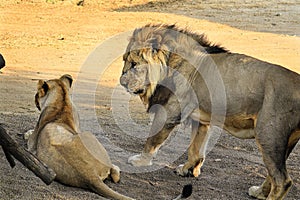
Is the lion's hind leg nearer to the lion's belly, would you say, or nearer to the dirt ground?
the lion's belly

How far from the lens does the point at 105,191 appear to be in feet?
18.5

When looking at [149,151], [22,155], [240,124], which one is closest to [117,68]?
[149,151]

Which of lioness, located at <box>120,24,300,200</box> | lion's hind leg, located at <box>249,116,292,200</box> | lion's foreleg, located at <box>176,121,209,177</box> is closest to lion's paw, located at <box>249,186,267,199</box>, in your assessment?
lioness, located at <box>120,24,300,200</box>

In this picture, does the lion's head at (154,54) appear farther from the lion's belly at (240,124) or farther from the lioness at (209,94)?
the lion's belly at (240,124)

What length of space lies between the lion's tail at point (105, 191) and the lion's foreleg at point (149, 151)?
140 centimetres

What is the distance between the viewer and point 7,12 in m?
21.1

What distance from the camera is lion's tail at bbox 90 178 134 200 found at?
5543 millimetres

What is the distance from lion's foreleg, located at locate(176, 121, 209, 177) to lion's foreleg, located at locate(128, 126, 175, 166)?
33 cm

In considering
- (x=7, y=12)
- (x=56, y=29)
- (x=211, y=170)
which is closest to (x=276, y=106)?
(x=211, y=170)

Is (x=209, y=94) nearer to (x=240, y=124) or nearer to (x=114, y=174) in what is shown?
(x=240, y=124)

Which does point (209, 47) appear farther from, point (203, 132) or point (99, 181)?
point (99, 181)

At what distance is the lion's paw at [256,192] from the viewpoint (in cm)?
658

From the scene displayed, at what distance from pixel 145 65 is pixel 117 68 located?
7812mm

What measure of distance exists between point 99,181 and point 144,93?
5.04ft
